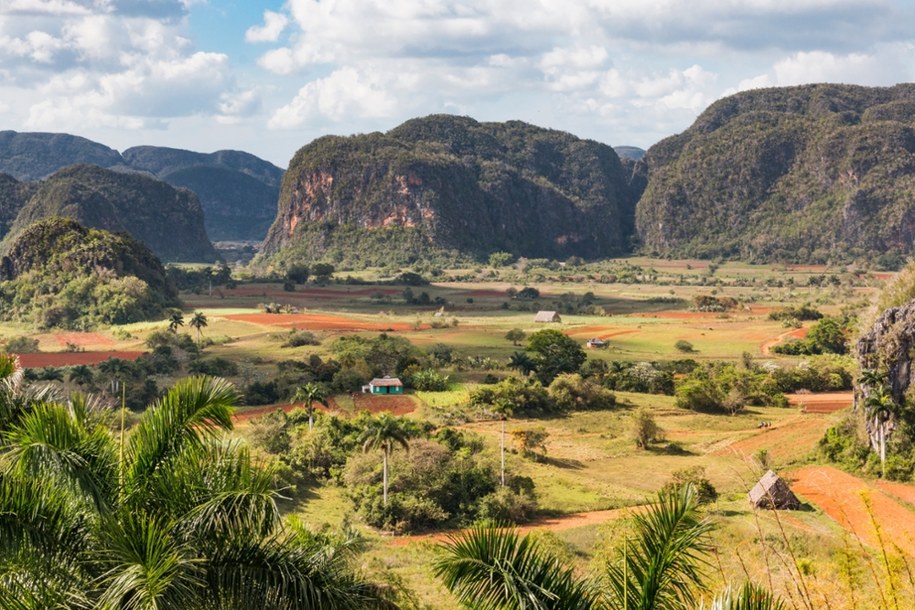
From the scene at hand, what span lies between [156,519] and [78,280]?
8701 centimetres

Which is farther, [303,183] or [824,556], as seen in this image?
[303,183]

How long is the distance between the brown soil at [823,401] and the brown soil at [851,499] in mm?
13664

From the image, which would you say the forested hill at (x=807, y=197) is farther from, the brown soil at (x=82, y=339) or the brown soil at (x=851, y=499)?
the brown soil at (x=851, y=499)

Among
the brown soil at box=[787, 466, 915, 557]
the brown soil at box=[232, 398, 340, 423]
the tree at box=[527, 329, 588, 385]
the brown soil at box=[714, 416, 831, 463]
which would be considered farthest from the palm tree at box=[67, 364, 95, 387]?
the brown soil at box=[787, 466, 915, 557]

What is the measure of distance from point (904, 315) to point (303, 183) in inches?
6372

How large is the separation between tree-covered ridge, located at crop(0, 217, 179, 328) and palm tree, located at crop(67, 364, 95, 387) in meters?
31.3

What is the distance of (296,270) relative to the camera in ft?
404

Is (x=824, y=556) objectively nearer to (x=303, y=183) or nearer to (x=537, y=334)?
(x=537, y=334)

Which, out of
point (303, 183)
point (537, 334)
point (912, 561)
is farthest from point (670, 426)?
point (303, 183)

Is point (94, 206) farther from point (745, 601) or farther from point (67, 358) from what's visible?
point (745, 601)

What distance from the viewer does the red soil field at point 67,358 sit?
57.6 m

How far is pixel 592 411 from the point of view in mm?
46094

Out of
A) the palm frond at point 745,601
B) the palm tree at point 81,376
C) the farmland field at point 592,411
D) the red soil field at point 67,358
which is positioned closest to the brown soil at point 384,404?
the farmland field at point 592,411

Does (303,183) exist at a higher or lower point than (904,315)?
higher
